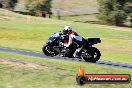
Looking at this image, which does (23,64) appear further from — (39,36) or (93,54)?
(39,36)

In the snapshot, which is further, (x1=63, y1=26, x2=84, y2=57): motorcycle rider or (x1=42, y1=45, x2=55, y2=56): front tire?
(x1=42, y1=45, x2=55, y2=56): front tire

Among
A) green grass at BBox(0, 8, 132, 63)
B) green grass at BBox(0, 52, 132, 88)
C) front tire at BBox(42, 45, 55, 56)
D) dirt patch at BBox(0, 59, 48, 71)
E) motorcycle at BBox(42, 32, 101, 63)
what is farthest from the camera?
green grass at BBox(0, 8, 132, 63)

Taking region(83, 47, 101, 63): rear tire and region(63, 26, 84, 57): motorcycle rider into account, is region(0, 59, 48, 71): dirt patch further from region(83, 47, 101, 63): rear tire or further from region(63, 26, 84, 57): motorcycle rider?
region(83, 47, 101, 63): rear tire

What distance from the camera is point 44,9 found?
81.7m

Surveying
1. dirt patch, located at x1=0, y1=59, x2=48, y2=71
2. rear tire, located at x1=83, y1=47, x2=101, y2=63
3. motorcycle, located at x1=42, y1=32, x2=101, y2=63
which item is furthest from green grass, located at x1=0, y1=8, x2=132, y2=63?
dirt patch, located at x1=0, y1=59, x2=48, y2=71

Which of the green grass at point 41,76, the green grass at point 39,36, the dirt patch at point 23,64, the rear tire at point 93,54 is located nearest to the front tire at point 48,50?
the rear tire at point 93,54

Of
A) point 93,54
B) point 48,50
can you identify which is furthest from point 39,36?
point 93,54

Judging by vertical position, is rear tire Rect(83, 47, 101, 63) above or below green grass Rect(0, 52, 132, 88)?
below

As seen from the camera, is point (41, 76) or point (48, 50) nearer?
point (41, 76)

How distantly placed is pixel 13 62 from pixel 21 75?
7.46 feet

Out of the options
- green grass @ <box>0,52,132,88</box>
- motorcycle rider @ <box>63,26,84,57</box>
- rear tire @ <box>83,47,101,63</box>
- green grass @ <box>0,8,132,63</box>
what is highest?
motorcycle rider @ <box>63,26,84,57</box>

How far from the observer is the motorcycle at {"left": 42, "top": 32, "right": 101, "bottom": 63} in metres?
24.8

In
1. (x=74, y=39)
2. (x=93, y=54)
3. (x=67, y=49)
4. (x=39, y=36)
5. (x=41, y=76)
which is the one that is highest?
(x=74, y=39)

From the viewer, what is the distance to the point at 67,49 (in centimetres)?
2519
